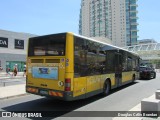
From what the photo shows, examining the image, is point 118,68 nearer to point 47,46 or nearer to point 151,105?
point 47,46

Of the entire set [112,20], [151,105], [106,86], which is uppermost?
[112,20]

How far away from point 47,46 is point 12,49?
34.7 metres

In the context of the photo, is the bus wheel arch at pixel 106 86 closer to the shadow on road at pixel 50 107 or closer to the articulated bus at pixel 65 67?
the articulated bus at pixel 65 67

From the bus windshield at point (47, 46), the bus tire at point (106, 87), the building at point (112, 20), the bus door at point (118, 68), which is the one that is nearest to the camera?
the bus windshield at point (47, 46)

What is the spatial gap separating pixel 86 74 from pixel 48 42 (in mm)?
2103

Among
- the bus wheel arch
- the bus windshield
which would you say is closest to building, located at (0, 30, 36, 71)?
the bus wheel arch

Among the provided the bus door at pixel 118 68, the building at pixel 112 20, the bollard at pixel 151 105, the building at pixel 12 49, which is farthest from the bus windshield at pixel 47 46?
the building at pixel 112 20

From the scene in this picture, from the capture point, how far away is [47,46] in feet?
28.3

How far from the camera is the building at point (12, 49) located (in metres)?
39.2

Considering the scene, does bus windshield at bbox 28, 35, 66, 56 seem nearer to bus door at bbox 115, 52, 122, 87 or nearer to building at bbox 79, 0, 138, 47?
bus door at bbox 115, 52, 122, 87

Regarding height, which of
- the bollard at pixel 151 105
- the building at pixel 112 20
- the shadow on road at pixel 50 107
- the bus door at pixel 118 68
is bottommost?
the shadow on road at pixel 50 107

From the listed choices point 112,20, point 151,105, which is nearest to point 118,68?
point 151,105

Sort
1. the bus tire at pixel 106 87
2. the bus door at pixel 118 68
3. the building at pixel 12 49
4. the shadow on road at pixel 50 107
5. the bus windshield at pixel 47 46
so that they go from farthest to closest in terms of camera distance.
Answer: the building at pixel 12 49, the bus door at pixel 118 68, the bus tire at pixel 106 87, the bus windshield at pixel 47 46, the shadow on road at pixel 50 107

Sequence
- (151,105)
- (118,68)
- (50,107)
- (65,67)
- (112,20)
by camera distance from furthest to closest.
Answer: (112,20)
(118,68)
(50,107)
(65,67)
(151,105)
